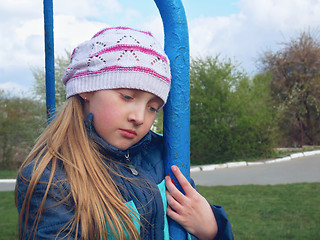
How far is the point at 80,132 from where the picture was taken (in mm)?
1308

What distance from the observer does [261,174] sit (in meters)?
8.84

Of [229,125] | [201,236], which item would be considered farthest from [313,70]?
[201,236]

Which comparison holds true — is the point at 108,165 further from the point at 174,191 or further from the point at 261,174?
the point at 261,174

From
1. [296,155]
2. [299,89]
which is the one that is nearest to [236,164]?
[296,155]

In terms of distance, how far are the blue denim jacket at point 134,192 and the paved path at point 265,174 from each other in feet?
20.8

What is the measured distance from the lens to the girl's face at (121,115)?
1243mm

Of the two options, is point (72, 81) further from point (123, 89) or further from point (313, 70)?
point (313, 70)

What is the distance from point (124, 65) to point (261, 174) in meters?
8.11

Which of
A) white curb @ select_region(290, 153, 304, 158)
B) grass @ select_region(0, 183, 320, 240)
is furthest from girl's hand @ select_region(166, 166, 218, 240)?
white curb @ select_region(290, 153, 304, 158)

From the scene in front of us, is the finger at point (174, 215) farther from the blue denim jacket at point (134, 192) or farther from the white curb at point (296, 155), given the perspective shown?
the white curb at point (296, 155)

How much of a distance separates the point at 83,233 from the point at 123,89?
1.55 feet

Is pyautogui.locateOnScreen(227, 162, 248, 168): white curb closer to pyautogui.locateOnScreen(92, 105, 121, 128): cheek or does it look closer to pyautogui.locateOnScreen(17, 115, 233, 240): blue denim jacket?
pyautogui.locateOnScreen(17, 115, 233, 240): blue denim jacket

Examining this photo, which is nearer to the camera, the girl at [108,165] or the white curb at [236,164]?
the girl at [108,165]

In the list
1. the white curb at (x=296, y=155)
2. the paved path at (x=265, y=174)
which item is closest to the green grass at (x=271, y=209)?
the paved path at (x=265, y=174)
